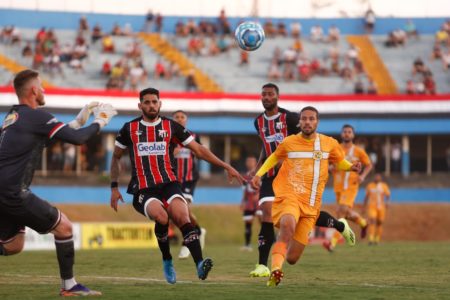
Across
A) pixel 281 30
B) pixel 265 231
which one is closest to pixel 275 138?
pixel 265 231

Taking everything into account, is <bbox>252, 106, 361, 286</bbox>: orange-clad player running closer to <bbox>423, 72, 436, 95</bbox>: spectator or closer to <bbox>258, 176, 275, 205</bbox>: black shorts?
<bbox>258, 176, 275, 205</bbox>: black shorts

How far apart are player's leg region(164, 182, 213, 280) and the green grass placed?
0.31m

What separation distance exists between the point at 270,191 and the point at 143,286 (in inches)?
136

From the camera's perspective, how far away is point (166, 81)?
49.6 metres

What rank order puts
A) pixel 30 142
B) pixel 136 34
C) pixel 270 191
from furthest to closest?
pixel 136 34
pixel 270 191
pixel 30 142

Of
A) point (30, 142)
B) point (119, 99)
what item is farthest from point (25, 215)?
point (119, 99)

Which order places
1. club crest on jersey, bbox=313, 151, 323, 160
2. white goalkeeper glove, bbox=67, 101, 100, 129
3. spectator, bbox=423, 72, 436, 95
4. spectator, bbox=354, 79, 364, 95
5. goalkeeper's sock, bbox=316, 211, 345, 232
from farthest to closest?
spectator, bbox=423, 72, 436, 95, spectator, bbox=354, 79, 364, 95, goalkeeper's sock, bbox=316, 211, 345, 232, club crest on jersey, bbox=313, 151, 323, 160, white goalkeeper glove, bbox=67, 101, 100, 129

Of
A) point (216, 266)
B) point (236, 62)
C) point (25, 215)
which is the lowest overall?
point (216, 266)

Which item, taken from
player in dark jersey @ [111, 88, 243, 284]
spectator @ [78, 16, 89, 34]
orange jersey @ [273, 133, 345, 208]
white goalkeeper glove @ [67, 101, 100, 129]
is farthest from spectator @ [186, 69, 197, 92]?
white goalkeeper glove @ [67, 101, 100, 129]

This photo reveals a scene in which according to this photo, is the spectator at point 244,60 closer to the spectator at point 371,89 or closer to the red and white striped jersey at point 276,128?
the spectator at point 371,89

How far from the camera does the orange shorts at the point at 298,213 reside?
1402cm

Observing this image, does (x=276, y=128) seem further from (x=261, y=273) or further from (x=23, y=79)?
(x=23, y=79)

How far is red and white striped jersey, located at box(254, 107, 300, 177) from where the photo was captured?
16453mm

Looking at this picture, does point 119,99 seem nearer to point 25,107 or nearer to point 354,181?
point 354,181
